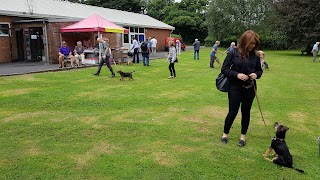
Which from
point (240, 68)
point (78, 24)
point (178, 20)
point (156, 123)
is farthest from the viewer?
point (178, 20)

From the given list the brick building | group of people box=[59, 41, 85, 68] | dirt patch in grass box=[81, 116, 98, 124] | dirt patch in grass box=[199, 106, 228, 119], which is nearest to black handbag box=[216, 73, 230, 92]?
dirt patch in grass box=[199, 106, 228, 119]

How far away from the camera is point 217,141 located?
4906 millimetres

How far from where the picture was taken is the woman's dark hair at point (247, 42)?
13.8ft

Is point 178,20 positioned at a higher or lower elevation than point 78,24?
higher

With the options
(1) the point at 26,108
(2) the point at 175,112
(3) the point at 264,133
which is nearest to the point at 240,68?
(3) the point at 264,133

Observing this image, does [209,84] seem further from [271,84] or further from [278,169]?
[278,169]

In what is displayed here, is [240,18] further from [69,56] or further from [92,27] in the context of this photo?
[69,56]

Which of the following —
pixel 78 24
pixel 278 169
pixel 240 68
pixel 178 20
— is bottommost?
pixel 278 169

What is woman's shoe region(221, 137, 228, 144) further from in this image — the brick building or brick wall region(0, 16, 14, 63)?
brick wall region(0, 16, 14, 63)

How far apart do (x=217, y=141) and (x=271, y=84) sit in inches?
280

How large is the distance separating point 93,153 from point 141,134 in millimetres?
1092

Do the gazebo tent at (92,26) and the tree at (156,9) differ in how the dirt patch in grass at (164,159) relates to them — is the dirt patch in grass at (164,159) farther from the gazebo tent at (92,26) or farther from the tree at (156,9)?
the tree at (156,9)

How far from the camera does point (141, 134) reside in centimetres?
519

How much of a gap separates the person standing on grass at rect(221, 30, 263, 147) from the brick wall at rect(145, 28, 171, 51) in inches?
1099
